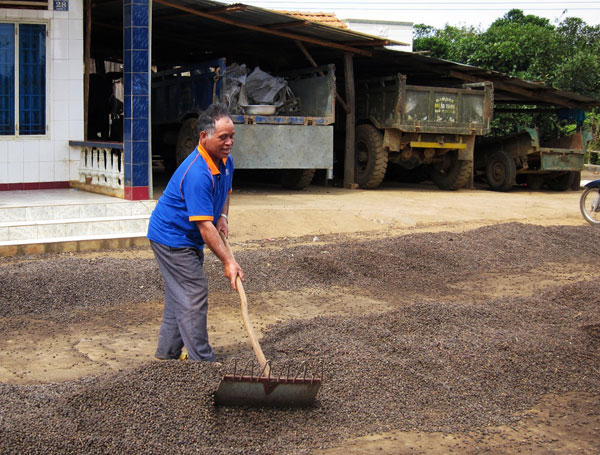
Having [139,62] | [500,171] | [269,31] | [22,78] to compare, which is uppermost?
[269,31]

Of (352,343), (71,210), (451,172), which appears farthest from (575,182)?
(352,343)

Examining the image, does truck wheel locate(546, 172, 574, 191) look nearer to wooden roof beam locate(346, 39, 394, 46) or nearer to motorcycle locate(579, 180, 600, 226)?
motorcycle locate(579, 180, 600, 226)

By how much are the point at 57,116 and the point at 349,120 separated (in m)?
6.35

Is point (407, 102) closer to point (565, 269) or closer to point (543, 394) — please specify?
point (565, 269)

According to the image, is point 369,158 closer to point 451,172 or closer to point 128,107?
point 451,172

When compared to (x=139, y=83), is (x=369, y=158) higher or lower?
lower

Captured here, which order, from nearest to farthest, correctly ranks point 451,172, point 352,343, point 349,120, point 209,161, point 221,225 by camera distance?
point 209,161, point 221,225, point 352,343, point 349,120, point 451,172

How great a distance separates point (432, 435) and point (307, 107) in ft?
36.0

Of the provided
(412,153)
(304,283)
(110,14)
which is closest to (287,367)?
(304,283)

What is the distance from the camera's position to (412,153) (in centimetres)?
1512

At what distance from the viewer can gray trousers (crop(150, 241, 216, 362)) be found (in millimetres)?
4180

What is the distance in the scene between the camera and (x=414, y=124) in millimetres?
14273

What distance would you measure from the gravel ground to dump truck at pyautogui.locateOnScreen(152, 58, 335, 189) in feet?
17.2

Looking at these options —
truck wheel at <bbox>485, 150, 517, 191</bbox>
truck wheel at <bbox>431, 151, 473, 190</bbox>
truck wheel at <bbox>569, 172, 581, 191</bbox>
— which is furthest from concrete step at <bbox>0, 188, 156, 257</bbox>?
truck wheel at <bbox>569, 172, 581, 191</bbox>
